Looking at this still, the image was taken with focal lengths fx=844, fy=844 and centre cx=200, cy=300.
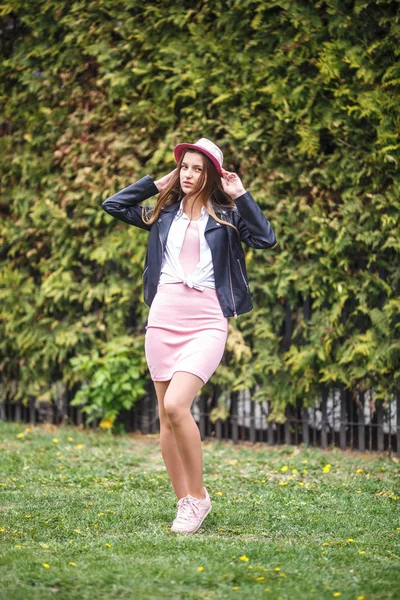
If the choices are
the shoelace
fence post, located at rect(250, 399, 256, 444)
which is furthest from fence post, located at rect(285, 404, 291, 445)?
the shoelace

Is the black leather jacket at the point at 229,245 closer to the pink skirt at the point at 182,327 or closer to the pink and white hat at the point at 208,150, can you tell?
the pink skirt at the point at 182,327

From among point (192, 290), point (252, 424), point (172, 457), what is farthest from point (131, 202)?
point (252, 424)

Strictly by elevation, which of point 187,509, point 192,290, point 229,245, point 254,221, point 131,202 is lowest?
point 187,509

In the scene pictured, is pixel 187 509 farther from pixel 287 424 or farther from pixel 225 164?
pixel 225 164

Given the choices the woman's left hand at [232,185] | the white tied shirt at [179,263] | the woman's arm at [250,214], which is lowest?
the white tied shirt at [179,263]

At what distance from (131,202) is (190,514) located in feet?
5.69

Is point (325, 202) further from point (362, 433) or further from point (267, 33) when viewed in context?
point (362, 433)

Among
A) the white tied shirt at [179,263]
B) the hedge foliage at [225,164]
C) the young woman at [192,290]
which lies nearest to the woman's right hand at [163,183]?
the young woman at [192,290]

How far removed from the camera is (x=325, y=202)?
22.3 feet

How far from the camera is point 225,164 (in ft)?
23.9

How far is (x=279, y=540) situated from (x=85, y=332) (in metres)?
4.21

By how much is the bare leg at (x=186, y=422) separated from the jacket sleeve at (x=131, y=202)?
0.96 m

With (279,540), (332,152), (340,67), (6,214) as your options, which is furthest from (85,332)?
(279,540)

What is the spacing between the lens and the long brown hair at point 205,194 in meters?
4.52
